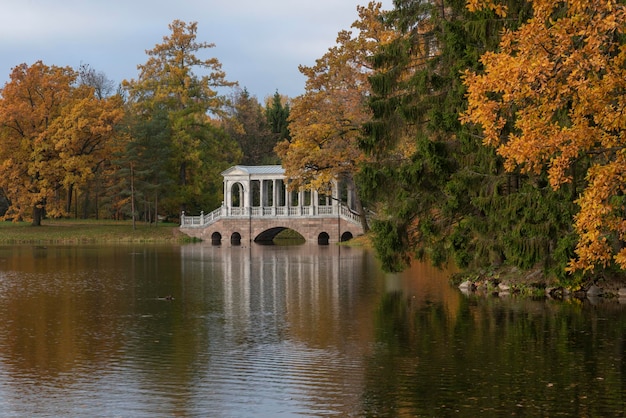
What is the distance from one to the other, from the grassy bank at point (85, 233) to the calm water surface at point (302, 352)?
3537 centimetres

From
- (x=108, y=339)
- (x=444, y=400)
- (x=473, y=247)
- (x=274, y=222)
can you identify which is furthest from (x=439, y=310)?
(x=274, y=222)

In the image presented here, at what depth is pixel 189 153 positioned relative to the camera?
72812 mm

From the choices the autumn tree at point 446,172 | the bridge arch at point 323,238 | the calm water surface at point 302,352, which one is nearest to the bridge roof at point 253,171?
the bridge arch at point 323,238

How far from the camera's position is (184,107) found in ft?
250

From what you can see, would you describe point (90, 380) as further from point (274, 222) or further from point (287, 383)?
point (274, 222)

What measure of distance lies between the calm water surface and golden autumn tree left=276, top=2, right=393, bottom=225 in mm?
17451

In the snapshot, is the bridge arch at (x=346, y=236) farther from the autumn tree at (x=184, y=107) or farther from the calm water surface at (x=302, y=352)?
the calm water surface at (x=302, y=352)

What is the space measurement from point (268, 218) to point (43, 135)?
1714cm

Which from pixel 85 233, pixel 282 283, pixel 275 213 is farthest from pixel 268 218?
pixel 282 283

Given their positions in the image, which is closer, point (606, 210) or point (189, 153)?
point (606, 210)

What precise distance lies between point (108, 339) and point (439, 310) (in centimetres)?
803

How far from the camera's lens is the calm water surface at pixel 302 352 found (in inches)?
476

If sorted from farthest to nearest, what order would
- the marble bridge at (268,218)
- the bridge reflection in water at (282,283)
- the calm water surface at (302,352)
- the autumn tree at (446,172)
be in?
the marble bridge at (268,218) → the autumn tree at (446,172) → the bridge reflection in water at (282,283) → the calm water surface at (302,352)

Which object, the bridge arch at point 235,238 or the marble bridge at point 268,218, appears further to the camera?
the bridge arch at point 235,238
